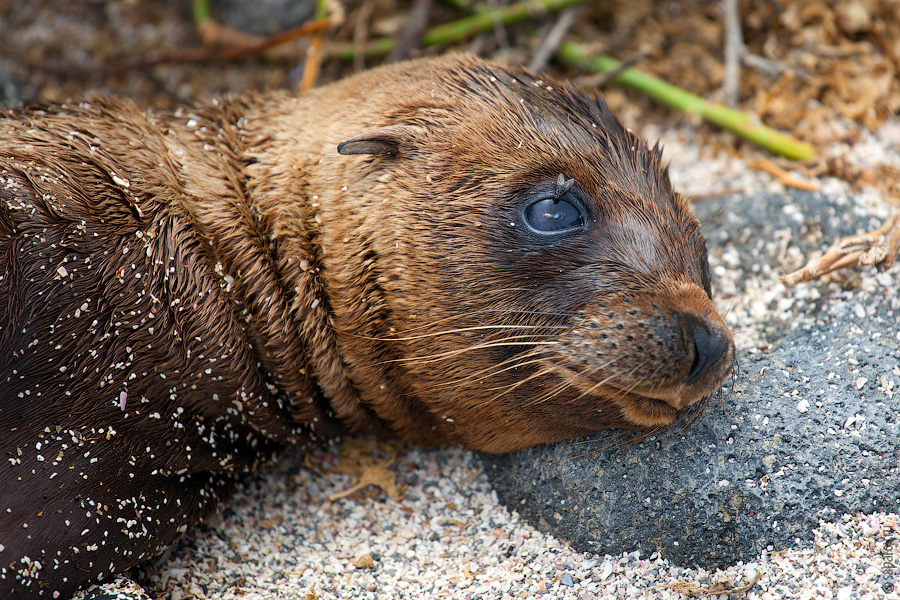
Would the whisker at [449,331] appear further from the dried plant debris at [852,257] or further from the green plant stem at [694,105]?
the green plant stem at [694,105]

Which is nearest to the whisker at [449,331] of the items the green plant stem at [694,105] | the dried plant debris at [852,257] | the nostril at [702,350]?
the nostril at [702,350]

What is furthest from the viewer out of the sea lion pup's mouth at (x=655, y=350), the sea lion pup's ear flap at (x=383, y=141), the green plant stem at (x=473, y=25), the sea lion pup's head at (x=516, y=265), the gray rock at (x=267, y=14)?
the gray rock at (x=267, y=14)

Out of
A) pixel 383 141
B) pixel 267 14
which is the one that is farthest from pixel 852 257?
pixel 267 14

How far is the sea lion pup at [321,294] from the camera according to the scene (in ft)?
11.4

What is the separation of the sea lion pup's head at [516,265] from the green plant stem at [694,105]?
81.6 inches

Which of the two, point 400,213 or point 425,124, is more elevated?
point 425,124

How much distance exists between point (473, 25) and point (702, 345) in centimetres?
399

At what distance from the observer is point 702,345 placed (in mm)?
3314

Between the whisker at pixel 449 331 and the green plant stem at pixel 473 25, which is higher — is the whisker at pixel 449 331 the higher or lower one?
the lower one

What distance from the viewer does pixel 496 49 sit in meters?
6.49

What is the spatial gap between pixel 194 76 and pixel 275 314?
3.51 meters

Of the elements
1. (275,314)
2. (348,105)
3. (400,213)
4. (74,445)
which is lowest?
(74,445)

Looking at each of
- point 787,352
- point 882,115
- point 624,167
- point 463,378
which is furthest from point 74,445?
point 882,115

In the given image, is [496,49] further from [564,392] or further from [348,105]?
[564,392]
